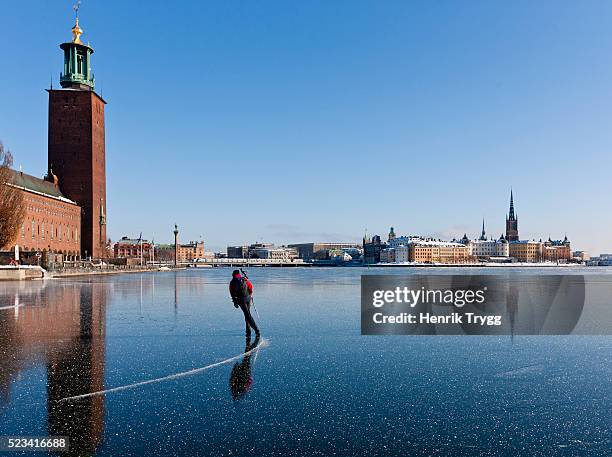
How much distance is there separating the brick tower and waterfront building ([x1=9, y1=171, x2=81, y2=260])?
7.54 ft

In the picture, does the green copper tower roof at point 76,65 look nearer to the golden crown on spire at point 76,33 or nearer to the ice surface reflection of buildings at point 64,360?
the golden crown on spire at point 76,33

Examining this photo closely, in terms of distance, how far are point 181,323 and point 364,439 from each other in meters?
11.0

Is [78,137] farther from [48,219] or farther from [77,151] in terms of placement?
[48,219]

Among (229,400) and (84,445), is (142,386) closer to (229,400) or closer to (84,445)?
(229,400)

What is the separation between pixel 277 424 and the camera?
6.38 metres

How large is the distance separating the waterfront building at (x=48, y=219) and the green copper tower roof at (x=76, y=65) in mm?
19578

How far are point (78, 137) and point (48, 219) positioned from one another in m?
21.2

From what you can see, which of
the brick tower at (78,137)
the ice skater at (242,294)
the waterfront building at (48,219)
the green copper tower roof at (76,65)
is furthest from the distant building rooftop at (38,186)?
the ice skater at (242,294)

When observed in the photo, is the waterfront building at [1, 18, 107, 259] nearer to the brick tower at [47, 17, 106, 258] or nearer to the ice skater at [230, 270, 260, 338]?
the brick tower at [47, 17, 106, 258]

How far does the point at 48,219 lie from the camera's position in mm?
97562

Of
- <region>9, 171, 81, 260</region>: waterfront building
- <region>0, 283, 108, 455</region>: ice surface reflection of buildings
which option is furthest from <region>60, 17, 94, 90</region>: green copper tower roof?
<region>0, 283, 108, 455</region>: ice surface reflection of buildings

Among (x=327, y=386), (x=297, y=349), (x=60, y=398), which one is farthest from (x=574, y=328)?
(x=60, y=398)

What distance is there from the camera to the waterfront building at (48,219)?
9072 centimetres

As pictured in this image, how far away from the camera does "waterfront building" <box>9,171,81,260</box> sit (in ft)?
298
